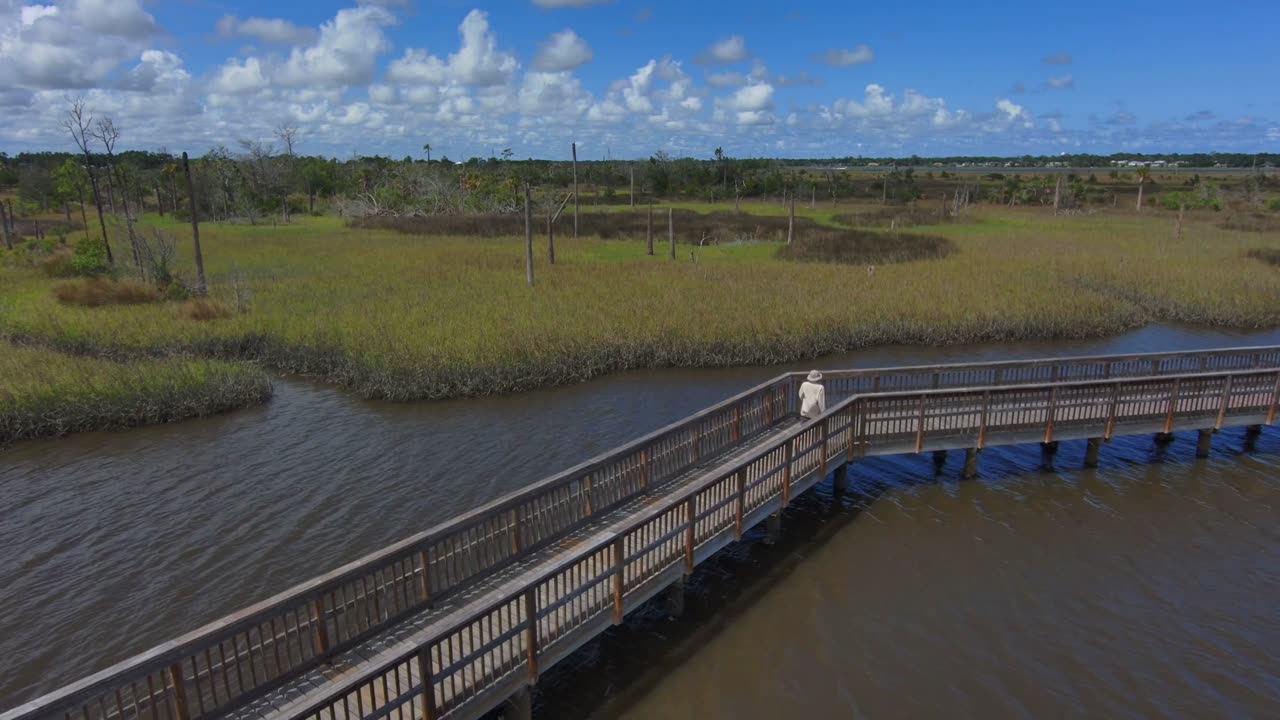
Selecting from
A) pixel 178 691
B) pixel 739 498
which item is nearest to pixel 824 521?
pixel 739 498

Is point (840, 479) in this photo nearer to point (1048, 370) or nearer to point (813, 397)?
point (813, 397)

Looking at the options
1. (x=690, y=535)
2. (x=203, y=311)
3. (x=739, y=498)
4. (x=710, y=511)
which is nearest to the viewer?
(x=690, y=535)

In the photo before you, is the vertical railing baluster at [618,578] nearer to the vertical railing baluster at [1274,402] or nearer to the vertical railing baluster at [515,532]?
the vertical railing baluster at [515,532]

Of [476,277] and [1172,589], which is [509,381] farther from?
[1172,589]

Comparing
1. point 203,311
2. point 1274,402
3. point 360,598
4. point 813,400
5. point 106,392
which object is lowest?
point 106,392

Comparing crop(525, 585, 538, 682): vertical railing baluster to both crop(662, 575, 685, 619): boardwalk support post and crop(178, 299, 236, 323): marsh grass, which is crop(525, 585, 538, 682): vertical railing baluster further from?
crop(178, 299, 236, 323): marsh grass

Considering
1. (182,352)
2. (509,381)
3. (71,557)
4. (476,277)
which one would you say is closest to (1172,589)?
(509,381)
